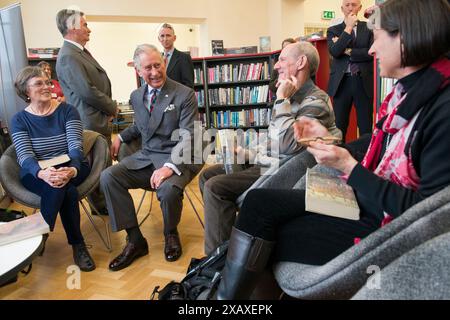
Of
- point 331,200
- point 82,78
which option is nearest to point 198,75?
point 82,78

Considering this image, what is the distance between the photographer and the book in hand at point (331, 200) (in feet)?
4.11

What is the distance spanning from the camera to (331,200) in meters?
1.28

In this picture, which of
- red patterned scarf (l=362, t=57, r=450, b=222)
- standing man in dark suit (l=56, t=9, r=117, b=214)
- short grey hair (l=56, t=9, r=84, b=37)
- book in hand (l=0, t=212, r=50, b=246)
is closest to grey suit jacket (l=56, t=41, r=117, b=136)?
standing man in dark suit (l=56, t=9, r=117, b=214)

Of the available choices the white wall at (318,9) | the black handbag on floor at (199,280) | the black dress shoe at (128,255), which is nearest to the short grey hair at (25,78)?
the black dress shoe at (128,255)

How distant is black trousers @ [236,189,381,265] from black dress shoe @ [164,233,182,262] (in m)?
1.10

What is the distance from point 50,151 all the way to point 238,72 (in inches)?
137

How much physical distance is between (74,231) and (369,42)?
2.94 metres

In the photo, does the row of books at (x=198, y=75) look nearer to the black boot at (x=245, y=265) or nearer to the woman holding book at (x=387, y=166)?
the woman holding book at (x=387, y=166)

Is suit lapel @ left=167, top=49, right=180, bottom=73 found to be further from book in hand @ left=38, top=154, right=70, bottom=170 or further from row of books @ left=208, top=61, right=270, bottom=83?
book in hand @ left=38, top=154, right=70, bottom=170

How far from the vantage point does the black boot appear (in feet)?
4.23

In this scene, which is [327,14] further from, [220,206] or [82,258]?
[82,258]

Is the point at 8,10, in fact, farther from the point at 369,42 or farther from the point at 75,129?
the point at 369,42

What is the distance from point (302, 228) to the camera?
4.31 ft
